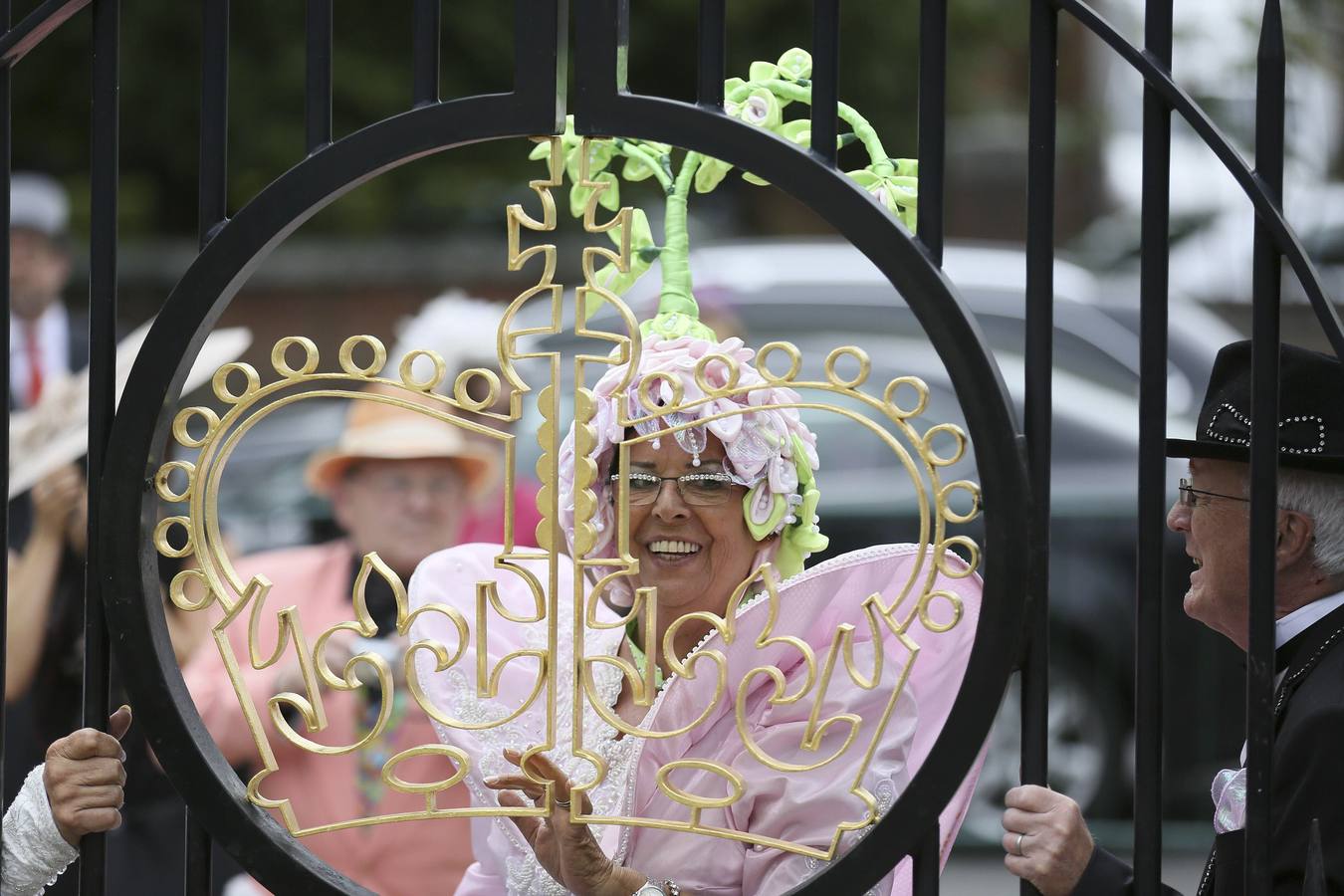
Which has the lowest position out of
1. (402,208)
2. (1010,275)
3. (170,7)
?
(1010,275)

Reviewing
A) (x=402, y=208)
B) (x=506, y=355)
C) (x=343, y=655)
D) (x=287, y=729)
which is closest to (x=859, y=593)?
(x=506, y=355)

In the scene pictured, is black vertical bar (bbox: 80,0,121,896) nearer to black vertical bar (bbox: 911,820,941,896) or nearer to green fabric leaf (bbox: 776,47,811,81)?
green fabric leaf (bbox: 776,47,811,81)

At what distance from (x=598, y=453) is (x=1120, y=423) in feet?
13.8

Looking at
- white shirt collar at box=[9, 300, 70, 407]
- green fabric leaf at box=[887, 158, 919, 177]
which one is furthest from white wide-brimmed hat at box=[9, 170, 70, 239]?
green fabric leaf at box=[887, 158, 919, 177]

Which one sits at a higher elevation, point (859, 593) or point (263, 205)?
point (263, 205)

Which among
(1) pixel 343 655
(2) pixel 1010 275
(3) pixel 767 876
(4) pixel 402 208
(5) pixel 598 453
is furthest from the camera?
(4) pixel 402 208

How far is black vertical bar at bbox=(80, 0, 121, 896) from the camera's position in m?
2.13

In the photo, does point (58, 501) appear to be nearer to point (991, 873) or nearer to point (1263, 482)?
point (1263, 482)

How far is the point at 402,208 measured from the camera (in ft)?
37.4

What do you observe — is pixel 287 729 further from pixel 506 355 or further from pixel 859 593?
pixel 859 593

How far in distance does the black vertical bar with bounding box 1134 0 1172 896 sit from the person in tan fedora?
1.70 metres

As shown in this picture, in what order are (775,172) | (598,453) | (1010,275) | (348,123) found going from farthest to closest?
1. (348,123)
2. (1010,275)
3. (598,453)
4. (775,172)

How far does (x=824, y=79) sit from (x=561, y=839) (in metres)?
0.97

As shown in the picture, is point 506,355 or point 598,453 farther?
point 598,453
